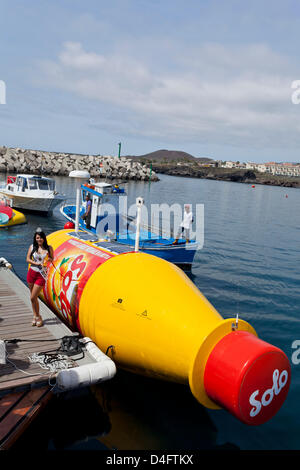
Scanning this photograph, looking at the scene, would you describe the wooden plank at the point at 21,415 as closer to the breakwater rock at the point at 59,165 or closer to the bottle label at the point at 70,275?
the bottle label at the point at 70,275

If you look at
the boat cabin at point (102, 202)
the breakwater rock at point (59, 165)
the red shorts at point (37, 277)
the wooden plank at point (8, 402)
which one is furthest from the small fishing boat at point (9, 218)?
the breakwater rock at point (59, 165)

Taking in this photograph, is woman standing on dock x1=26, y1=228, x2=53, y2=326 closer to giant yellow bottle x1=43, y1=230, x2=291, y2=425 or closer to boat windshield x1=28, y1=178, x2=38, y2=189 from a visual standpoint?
giant yellow bottle x1=43, y1=230, x2=291, y2=425

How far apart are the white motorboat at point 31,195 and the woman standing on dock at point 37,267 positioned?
22.9 metres

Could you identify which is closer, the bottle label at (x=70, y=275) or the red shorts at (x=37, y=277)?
the red shorts at (x=37, y=277)

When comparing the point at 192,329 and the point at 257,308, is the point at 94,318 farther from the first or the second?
the point at 257,308

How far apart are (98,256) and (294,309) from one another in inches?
331

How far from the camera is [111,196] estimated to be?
733 inches

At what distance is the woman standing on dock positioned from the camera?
7.74 meters

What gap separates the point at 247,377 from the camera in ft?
16.6

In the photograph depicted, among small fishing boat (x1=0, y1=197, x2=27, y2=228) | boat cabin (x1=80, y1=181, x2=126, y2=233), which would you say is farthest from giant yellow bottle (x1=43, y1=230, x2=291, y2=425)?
small fishing boat (x1=0, y1=197, x2=27, y2=228)

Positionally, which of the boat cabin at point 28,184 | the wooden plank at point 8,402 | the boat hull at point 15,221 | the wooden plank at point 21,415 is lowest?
the wooden plank at point 21,415

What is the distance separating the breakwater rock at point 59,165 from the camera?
227 ft

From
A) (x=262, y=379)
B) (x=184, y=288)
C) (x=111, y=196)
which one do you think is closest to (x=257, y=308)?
(x=184, y=288)

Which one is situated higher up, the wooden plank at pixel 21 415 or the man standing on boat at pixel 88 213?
the man standing on boat at pixel 88 213
